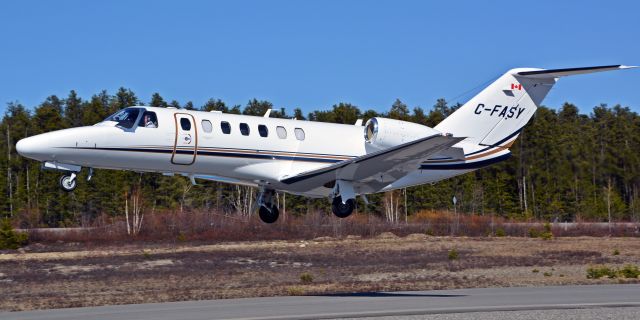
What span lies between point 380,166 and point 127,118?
6.48m

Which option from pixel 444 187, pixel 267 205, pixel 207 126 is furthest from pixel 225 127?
pixel 444 187

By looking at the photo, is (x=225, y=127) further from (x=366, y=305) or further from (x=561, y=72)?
(x=561, y=72)

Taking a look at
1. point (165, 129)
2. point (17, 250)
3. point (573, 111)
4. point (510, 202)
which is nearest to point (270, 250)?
point (17, 250)

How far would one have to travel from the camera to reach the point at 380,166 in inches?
979

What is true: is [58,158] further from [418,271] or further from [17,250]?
[17,250]

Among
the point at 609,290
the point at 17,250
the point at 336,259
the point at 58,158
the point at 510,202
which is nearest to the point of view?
the point at 58,158

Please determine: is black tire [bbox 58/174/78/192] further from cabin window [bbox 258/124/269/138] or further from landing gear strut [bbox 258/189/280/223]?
landing gear strut [bbox 258/189/280/223]

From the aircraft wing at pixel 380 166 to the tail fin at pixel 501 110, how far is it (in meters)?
2.97

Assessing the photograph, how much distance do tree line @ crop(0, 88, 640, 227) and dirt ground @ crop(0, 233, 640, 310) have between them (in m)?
3.98

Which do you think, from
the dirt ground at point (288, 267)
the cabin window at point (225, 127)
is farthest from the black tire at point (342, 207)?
the dirt ground at point (288, 267)

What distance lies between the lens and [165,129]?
77.6ft

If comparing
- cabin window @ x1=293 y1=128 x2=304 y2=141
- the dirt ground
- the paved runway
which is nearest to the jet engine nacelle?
cabin window @ x1=293 y1=128 x2=304 y2=141

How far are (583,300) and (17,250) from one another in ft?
114

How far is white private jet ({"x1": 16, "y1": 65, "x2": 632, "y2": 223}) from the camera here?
23.2m
